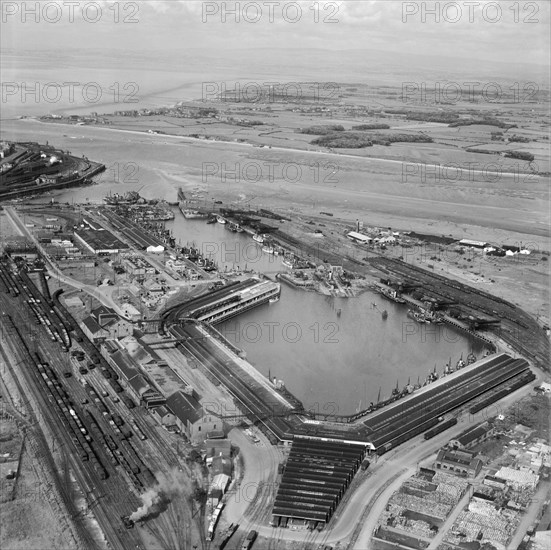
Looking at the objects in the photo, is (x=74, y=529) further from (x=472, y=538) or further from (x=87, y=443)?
(x=472, y=538)

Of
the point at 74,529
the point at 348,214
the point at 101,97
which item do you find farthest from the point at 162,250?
the point at 101,97

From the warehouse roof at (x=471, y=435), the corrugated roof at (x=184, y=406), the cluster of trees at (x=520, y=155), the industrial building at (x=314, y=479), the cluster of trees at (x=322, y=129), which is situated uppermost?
the cluster of trees at (x=322, y=129)

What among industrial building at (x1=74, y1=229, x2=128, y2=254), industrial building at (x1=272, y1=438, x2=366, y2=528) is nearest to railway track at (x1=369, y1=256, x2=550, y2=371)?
industrial building at (x1=272, y1=438, x2=366, y2=528)

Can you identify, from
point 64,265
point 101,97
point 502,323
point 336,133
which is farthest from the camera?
point 101,97

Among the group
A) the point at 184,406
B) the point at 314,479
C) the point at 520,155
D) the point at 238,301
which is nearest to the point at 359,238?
the point at 238,301

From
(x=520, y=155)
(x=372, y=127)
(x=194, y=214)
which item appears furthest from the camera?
(x=372, y=127)

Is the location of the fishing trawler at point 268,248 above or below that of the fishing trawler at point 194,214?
below

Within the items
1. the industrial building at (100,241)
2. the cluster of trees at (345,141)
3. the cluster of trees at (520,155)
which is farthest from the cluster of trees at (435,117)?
the industrial building at (100,241)

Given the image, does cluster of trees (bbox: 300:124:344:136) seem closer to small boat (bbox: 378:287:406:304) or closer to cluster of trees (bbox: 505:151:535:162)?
cluster of trees (bbox: 505:151:535:162)

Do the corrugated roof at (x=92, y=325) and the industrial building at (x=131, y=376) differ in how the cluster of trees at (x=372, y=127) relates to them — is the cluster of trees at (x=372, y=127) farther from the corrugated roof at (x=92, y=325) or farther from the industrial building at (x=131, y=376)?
the industrial building at (x=131, y=376)

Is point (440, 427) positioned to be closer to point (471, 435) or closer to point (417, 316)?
point (471, 435)

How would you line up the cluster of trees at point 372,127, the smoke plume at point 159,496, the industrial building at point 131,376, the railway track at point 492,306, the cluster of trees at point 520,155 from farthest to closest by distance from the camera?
the cluster of trees at point 372,127 → the cluster of trees at point 520,155 → the railway track at point 492,306 → the industrial building at point 131,376 → the smoke plume at point 159,496
